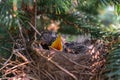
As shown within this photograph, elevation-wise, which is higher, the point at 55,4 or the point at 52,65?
the point at 55,4

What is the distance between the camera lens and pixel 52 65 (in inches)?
27.2

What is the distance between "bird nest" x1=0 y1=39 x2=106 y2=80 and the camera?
656 millimetres

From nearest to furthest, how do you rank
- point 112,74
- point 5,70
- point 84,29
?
1. point 112,74
2. point 5,70
3. point 84,29

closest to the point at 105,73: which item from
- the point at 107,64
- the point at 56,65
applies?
the point at 107,64

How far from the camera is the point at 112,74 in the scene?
54cm

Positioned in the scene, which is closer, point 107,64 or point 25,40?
point 107,64

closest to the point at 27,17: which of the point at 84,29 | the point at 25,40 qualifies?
the point at 25,40

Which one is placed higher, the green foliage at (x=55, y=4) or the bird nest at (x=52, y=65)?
the green foliage at (x=55, y=4)

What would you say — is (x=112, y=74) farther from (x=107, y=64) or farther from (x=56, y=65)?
(x=56, y=65)

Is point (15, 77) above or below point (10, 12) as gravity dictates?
below

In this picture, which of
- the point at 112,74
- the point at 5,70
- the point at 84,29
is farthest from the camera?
the point at 84,29

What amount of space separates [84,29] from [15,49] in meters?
0.19

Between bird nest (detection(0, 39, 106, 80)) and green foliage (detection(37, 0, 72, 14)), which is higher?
green foliage (detection(37, 0, 72, 14))

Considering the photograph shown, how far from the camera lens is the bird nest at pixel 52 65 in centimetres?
66
